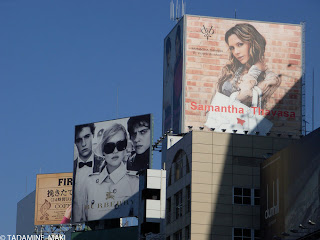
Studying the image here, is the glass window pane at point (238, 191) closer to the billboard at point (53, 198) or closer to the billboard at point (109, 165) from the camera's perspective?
the billboard at point (109, 165)

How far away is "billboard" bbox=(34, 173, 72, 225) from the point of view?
128 metres

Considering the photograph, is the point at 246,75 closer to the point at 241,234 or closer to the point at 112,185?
the point at 112,185

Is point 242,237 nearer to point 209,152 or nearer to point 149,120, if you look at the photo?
point 209,152

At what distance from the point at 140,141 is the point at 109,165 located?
5.07 metres

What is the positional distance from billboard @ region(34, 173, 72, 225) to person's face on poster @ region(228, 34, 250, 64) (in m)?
34.5

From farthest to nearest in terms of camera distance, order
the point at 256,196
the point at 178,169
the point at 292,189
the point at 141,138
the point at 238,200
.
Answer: the point at 141,138, the point at 178,169, the point at 256,196, the point at 238,200, the point at 292,189

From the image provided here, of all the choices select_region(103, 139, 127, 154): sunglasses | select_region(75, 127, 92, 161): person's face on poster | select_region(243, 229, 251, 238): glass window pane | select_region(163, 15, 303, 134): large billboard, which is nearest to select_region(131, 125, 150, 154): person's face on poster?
select_region(103, 139, 127, 154): sunglasses

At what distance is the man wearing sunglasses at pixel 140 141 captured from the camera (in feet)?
353

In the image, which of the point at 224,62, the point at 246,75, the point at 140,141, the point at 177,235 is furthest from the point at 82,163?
the point at 177,235

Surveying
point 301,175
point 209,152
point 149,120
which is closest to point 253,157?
point 209,152

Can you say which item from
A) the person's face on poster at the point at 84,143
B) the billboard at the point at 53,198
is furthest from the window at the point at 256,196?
the billboard at the point at 53,198

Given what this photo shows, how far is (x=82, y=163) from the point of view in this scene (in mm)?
114312

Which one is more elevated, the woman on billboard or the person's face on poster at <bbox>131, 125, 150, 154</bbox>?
the woman on billboard

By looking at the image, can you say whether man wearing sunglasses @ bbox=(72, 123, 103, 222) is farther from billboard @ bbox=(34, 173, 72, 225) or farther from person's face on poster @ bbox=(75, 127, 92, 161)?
billboard @ bbox=(34, 173, 72, 225)
